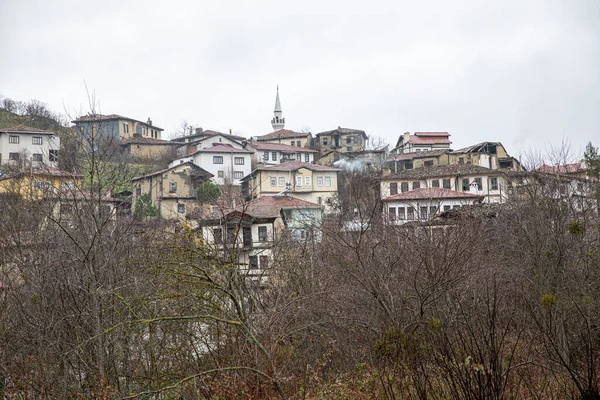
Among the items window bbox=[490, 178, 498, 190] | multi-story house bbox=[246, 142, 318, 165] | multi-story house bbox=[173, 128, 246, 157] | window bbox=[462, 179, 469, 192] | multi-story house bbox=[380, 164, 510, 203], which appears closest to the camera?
window bbox=[490, 178, 498, 190]

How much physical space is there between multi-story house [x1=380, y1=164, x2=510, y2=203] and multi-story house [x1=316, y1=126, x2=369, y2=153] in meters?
25.9

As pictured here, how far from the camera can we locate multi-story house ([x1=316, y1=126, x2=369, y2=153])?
77.2 meters

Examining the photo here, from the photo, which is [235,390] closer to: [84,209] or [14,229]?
[84,209]

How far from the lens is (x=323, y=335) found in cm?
1287

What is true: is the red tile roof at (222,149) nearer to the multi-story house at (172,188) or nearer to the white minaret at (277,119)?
the multi-story house at (172,188)

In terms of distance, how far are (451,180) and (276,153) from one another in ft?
79.0

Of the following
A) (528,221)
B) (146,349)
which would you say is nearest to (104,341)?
(146,349)

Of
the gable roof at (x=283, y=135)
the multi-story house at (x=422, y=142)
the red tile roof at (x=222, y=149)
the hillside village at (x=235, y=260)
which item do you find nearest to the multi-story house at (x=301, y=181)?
the red tile roof at (x=222, y=149)

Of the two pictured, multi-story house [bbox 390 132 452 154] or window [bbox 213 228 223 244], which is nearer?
window [bbox 213 228 223 244]

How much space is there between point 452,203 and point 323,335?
31436 mm

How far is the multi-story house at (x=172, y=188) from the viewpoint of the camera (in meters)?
49.3

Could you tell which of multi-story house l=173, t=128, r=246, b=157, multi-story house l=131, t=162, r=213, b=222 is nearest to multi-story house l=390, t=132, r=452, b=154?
multi-story house l=173, t=128, r=246, b=157

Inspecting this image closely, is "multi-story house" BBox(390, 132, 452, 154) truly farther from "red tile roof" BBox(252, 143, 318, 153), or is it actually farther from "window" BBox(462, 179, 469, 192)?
"window" BBox(462, 179, 469, 192)

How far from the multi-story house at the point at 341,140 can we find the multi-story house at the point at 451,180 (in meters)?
25.9
